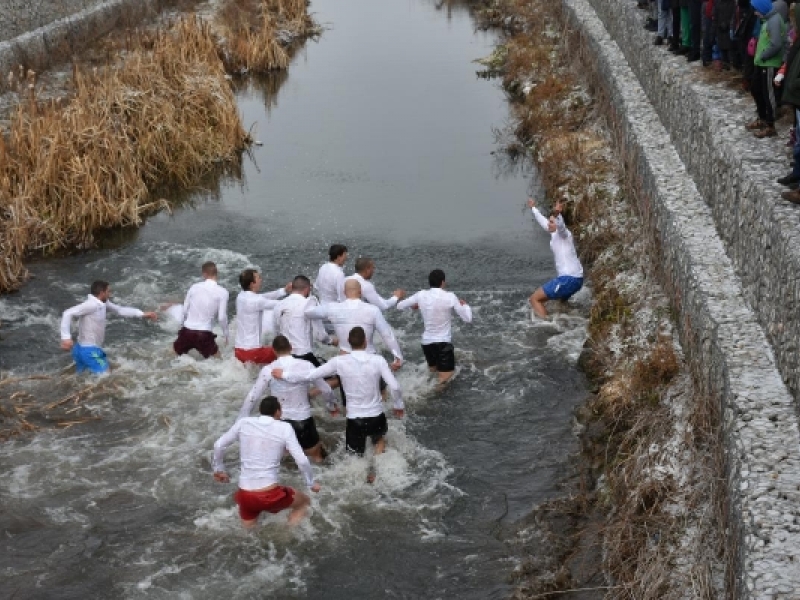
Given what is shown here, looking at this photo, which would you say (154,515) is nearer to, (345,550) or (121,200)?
(345,550)

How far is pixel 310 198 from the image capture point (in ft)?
62.0

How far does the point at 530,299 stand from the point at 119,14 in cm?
1768

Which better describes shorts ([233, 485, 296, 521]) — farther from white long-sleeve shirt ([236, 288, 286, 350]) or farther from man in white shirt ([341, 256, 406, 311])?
man in white shirt ([341, 256, 406, 311])

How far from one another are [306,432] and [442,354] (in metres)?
2.34

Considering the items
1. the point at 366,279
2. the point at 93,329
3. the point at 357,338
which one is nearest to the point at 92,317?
the point at 93,329

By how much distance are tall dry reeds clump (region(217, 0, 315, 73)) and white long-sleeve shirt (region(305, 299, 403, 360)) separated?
17.3 meters

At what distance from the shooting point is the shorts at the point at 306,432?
1015cm

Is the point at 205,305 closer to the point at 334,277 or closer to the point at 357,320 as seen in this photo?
the point at 334,277

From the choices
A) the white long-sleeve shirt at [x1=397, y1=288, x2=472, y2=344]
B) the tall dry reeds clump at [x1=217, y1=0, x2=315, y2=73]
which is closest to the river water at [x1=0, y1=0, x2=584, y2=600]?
the white long-sleeve shirt at [x1=397, y1=288, x2=472, y2=344]

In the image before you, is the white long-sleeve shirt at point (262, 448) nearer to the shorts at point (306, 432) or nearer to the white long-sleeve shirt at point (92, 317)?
the shorts at point (306, 432)

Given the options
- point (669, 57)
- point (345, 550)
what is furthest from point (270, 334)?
point (669, 57)

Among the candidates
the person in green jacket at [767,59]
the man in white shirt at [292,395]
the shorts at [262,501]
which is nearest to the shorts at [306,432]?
the man in white shirt at [292,395]

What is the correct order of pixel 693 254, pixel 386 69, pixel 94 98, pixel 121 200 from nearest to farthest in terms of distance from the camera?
pixel 693 254
pixel 121 200
pixel 94 98
pixel 386 69

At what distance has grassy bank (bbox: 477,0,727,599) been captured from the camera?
8.06 metres
